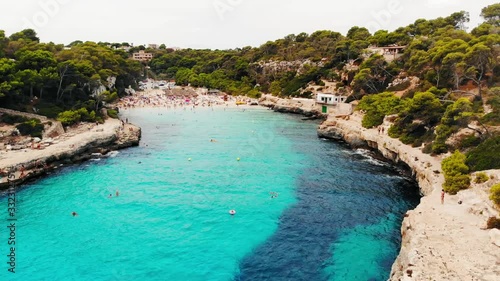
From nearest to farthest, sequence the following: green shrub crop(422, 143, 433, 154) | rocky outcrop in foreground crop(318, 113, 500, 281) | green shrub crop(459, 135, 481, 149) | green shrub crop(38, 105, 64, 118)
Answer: rocky outcrop in foreground crop(318, 113, 500, 281) → green shrub crop(459, 135, 481, 149) → green shrub crop(422, 143, 433, 154) → green shrub crop(38, 105, 64, 118)

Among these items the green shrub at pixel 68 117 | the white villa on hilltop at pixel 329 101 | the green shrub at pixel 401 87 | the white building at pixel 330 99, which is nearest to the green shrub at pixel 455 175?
the green shrub at pixel 401 87

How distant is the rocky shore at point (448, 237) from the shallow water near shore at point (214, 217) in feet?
9.12

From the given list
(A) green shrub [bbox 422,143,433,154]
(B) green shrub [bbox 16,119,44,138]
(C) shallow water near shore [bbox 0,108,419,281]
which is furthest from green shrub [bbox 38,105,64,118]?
(A) green shrub [bbox 422,143,433,154]

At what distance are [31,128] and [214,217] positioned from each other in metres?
28.1

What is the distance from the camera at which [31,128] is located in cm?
4106

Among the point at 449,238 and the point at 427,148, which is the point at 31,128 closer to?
the point at 449,238

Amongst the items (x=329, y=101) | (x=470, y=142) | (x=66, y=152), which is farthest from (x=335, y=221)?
Result: (x=329, y=101)

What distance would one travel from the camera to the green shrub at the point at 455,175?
24094 millimetres

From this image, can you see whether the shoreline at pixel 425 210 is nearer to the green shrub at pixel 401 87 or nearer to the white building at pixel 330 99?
the green shrub at pixel 401 87

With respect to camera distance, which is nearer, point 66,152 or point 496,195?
point 496,195

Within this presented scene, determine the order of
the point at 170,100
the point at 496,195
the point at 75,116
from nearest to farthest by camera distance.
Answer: the point at 496,195 < the point at 75,116 < the point at 170,100

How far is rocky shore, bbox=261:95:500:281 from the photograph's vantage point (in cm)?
1473

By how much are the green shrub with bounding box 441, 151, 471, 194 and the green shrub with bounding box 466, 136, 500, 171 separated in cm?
71

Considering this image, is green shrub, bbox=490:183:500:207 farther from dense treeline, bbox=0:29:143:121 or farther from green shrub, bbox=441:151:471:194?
dense treeline, bbox=0:29:143:121
